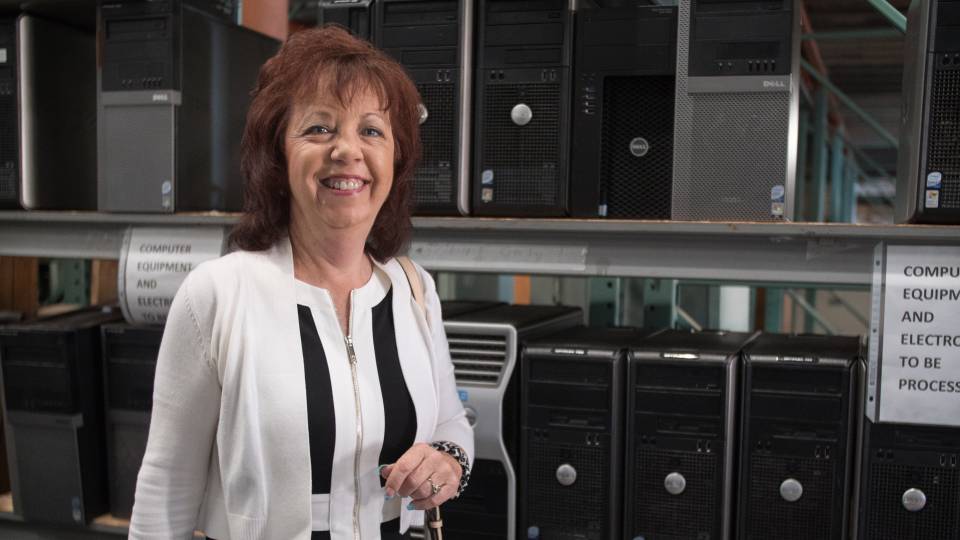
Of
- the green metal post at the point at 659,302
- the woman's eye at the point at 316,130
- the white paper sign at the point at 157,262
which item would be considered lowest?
the green metal post at the point at 659,302

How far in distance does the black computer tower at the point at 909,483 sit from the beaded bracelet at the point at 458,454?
0.63 meters

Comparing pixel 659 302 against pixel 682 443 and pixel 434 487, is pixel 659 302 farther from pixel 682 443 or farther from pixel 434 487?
pixel 434 487

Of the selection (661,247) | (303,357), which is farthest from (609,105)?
(303,357)

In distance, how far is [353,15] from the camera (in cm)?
165

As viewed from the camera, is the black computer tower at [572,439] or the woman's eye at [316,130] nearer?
the woman's eye at [316,130]

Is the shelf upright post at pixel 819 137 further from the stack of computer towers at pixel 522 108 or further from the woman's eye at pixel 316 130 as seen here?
the woman's eye at pixel 316 130

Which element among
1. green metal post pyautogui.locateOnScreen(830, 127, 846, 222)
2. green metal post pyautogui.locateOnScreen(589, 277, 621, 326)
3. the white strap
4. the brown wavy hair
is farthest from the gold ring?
green metal post pyautogui.locateOnScreen(830, 127, 846, 222)

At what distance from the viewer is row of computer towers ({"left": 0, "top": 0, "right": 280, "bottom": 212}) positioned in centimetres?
179

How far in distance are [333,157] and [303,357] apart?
0.91 feet

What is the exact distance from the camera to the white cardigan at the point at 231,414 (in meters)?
1.14

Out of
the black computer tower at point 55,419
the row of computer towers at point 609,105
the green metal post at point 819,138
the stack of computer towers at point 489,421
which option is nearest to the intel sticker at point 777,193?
the row of computer towers at point 609,105

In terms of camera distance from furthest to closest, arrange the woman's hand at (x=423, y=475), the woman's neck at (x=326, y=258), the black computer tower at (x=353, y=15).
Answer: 1. the black computer tower at (x=353, y=15)
2. the woman's neck at (x=326, y=258)
3. the woman's hand at (x=423, y=475)

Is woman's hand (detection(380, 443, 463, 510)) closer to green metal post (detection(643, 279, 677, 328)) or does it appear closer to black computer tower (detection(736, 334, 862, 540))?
black computer tower (detection(736, 334, 862, 540))

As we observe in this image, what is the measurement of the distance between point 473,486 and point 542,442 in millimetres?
163
